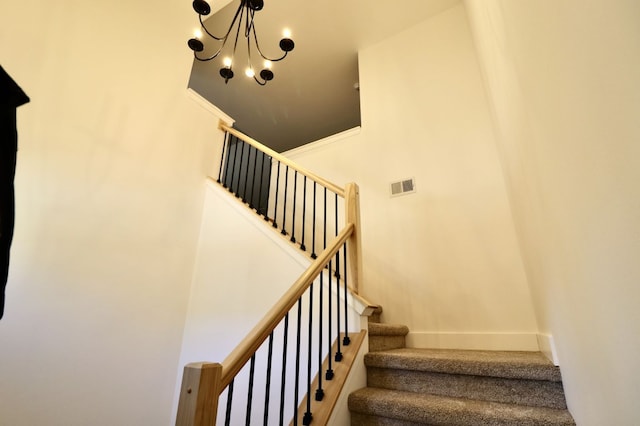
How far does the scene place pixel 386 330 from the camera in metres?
2.24

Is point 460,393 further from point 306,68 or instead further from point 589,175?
point 306,68

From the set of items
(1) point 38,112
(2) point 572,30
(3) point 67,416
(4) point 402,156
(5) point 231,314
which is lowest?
(3) point 67,416

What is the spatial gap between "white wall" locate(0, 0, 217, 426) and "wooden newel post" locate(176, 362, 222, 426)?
175cm

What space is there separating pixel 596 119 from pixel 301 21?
4.15 meters

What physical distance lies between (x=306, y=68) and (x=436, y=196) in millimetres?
3029

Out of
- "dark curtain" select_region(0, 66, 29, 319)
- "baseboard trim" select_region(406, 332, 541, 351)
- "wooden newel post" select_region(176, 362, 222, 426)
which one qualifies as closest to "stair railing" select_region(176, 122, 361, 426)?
"wooden newel post" select_region(176, 362, 222, 426)

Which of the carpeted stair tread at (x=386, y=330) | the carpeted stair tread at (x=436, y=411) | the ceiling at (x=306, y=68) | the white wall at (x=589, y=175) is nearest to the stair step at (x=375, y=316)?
the carpeted stair tread at (x=386, y=330)

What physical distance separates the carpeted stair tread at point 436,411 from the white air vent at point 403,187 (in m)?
2.00

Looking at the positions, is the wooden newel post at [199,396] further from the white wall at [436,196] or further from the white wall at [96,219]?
the white wall at [436,196]

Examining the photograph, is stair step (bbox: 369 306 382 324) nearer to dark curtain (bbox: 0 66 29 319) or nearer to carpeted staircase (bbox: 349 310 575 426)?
carpeted staircase (bbox: 349 310 575 426)

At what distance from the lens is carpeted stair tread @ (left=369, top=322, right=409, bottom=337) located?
82.7 inches

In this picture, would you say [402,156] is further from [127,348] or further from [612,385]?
[127,348]

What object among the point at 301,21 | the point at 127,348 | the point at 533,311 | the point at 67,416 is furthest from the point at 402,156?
the point at 67,416

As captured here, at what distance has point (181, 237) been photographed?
9.64ft
